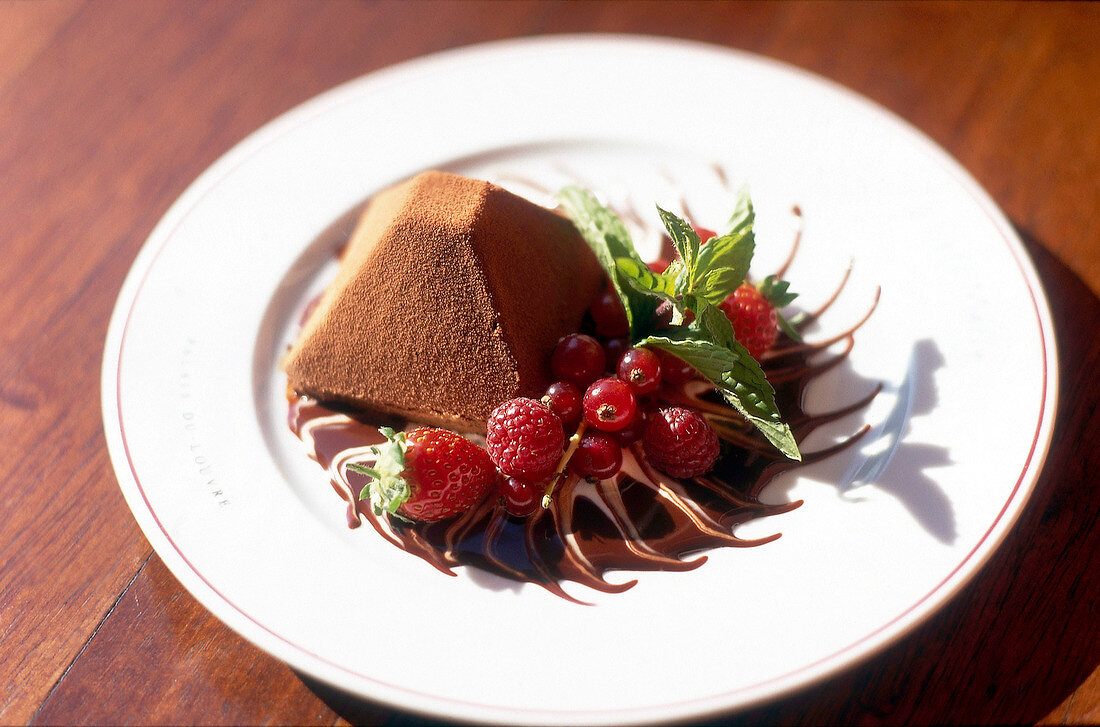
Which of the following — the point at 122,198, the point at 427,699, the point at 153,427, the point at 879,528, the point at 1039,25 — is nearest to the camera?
the point at 427,699

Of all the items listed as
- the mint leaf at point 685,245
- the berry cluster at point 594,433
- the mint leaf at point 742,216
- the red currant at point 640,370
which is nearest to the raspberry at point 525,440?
the berry cluster at point 594,433

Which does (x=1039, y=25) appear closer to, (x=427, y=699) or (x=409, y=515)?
(x=409, y=515)

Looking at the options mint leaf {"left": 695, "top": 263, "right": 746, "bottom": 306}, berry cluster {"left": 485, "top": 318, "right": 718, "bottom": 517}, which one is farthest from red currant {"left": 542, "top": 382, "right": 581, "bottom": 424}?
mint leaf {"left": 695, "top": 263, "right": 746, "bottom": 306}

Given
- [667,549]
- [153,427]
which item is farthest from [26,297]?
[667,549]

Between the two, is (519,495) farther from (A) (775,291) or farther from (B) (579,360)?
(A) (775,291)

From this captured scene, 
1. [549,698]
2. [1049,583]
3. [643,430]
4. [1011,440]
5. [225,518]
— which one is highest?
[1011,440]

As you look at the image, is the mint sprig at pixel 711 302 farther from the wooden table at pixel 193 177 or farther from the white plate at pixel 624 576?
the wooden table at pixel 193 177
